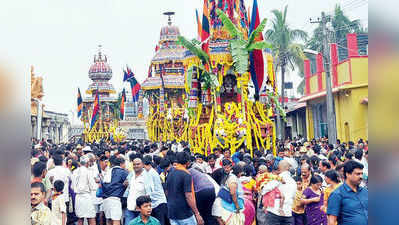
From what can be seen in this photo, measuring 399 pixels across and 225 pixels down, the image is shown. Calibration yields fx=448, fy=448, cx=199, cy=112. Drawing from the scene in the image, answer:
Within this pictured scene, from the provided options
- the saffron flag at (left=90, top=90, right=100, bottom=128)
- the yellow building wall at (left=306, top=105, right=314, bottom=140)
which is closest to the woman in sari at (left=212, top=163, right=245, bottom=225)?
the yellow building wall at (left=306, top=105, right=314, bottom=140)

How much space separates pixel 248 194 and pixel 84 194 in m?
2.91

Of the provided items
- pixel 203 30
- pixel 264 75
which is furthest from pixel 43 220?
pixel 203 30

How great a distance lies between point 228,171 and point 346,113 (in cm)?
1813

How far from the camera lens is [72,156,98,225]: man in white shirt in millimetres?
7652

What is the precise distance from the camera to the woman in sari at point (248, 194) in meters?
6.35

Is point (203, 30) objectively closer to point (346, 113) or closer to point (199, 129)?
point (199, 129)

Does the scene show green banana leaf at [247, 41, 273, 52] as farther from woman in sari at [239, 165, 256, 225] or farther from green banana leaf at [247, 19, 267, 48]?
woman in sari at [239, 165, 256, 225]

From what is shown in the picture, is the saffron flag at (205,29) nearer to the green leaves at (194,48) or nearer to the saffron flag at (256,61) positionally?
the green leaves at (194,48)

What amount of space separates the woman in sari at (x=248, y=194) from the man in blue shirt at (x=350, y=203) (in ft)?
6.79

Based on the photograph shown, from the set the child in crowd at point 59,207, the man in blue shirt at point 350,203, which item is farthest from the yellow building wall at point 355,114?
the man in blue shirt at point 350,203

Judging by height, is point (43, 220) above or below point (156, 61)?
below

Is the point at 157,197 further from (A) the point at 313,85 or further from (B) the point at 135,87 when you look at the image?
(B) the point at 135,87

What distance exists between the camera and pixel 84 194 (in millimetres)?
7719
